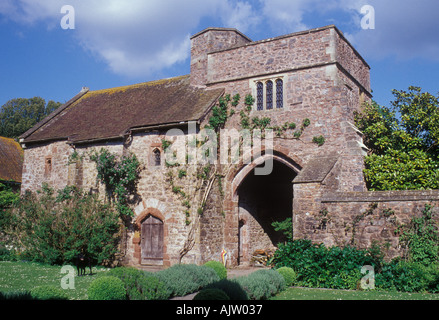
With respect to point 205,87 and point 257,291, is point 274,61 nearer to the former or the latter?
point 205,87

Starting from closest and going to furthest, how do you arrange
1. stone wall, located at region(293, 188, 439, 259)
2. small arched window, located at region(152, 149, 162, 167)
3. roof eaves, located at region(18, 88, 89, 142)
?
stone wall, located at region(293, 188, 439, 259) → small arched window, located at region(152, 149, 162, 167) → roof eaves, located at region(18, 88, 89, 142)

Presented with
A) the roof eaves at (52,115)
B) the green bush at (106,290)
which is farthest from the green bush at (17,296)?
the roof eaves at (52,115)

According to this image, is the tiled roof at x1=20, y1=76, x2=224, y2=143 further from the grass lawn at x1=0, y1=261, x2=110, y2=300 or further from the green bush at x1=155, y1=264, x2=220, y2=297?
the green bush at x1=155, y1=264, x2=220, y2=297

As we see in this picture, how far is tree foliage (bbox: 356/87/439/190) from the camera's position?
1545cm

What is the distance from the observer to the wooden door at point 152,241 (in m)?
16.7

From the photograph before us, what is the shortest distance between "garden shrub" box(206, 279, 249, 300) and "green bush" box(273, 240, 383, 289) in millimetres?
3864

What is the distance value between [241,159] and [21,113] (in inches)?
1609

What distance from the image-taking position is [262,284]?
1017 cm

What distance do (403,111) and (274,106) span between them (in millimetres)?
5291

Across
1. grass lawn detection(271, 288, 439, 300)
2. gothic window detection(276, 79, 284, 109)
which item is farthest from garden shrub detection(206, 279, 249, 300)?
gothic window detection(276, 79, 284, 109)

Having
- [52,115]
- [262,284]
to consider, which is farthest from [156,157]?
[52,115]

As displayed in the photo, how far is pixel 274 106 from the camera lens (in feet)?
55.6

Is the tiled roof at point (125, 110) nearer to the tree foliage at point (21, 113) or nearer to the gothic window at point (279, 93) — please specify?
the gothic window at point (279, 93)
